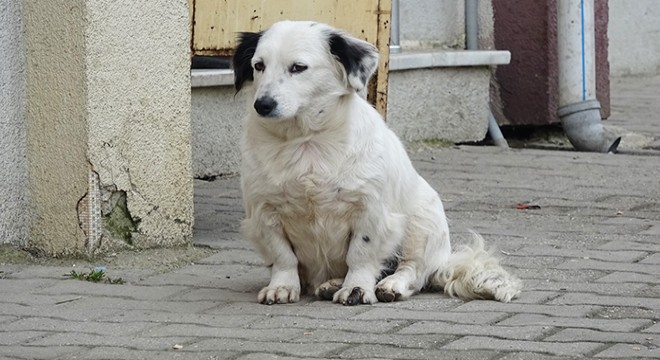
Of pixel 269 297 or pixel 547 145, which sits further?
pixel 547 145

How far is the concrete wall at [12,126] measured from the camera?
5766mm

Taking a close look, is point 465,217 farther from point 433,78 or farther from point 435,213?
point 433,78

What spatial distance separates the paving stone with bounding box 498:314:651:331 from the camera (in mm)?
4398

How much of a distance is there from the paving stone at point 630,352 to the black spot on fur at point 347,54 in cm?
150

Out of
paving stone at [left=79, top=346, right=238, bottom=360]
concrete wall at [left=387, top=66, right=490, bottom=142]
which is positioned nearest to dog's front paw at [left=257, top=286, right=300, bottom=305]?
paving stone at [left=79, top=346, right=238, bottom=360]

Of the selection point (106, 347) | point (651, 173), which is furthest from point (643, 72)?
point (106, 347)

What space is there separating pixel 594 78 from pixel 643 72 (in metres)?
5.06

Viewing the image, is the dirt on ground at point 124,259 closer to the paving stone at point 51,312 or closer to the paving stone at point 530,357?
the paving stone at point 51,312

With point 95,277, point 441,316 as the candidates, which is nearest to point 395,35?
point 95,277

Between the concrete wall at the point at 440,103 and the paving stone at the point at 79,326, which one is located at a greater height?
the concrete wall at the point at 440,103

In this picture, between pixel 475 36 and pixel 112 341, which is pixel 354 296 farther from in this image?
pixel 475 36

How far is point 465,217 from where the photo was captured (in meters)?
6.94

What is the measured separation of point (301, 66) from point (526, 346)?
1427 millimetres

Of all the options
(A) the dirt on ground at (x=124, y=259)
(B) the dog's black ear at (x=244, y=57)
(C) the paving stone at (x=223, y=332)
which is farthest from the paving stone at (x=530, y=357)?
(A) the dirt on ground at (x=124, y=259)
